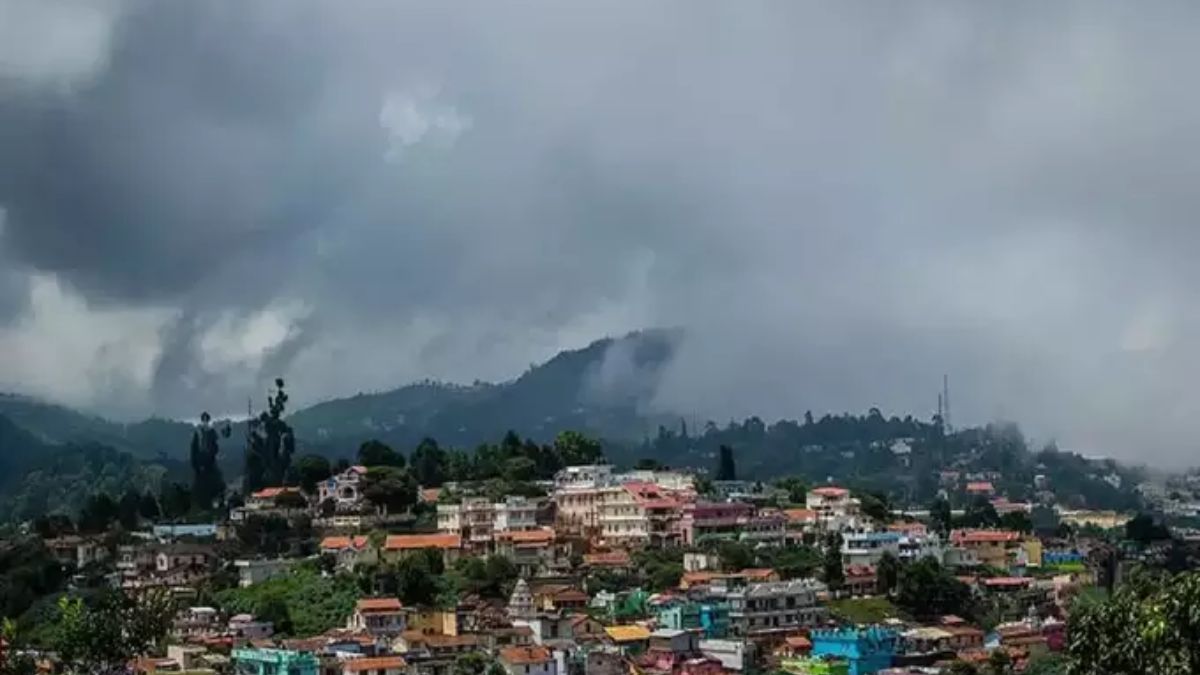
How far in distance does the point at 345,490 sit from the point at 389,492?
2588 millimetres

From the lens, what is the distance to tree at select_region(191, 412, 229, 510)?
7788cm

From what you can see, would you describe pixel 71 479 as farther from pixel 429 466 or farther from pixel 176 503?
pixel 429 466

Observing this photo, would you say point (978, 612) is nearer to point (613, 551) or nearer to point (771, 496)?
point (613, 551)

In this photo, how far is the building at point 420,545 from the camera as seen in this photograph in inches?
2302

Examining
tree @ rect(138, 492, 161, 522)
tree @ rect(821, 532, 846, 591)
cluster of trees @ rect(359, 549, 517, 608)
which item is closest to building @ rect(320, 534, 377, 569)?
cluster of trees @ rect(359, 549, 517, 608)

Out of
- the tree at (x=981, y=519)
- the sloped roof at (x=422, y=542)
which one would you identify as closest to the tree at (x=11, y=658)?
the sloped roof at (x=422, y=542)

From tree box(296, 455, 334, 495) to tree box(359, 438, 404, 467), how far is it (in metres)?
1.82

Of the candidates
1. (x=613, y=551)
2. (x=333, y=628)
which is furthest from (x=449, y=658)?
(x=613, y=551)

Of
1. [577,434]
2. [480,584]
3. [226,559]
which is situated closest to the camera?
[480,584]

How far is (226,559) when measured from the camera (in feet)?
203

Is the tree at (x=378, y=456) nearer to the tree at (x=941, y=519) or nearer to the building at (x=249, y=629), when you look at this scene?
the building at (x=249, y=629)

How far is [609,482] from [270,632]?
21.4 m

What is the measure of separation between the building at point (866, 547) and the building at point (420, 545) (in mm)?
14329

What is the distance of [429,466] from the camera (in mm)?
74812
